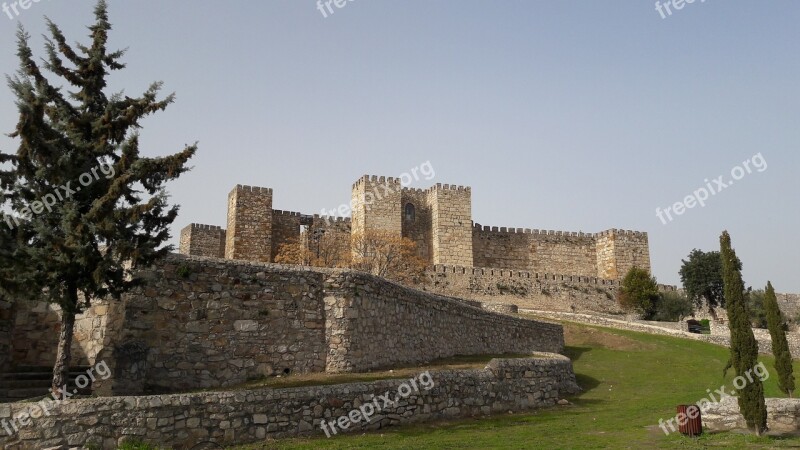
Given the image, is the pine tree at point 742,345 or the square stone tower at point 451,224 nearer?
the pine tree at point 742,345

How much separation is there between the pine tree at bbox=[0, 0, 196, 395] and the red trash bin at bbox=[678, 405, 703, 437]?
11.6 m

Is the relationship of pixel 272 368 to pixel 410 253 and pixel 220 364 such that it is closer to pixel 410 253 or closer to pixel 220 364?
pixel 220 364

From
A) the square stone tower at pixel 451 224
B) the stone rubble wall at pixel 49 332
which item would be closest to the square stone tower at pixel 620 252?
the square stone tower at pixel 451 224

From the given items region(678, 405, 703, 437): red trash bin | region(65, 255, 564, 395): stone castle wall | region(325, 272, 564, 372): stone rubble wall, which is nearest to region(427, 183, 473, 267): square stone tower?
region(325, 272, 564, 372): stone rubble wall

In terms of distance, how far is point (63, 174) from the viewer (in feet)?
40.7

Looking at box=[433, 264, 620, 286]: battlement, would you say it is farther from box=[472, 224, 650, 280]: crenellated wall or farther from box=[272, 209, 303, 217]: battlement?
box=[272, 209, 303, 217]: battlement

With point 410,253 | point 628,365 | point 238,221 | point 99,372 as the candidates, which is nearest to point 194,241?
point 238,221

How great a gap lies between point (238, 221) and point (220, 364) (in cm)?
3512

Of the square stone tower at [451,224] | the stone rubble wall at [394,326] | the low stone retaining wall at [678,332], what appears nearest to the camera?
the stone rubble wall at [394,326]

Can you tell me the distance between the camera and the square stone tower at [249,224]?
160 feet

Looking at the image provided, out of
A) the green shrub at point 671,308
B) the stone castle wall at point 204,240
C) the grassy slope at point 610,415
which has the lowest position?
the grassy slope at point 610,415

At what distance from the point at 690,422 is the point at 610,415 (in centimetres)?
386

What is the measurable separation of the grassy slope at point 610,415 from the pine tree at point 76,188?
4.49 metres

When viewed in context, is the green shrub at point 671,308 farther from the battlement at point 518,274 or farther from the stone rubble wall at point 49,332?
the stone rubble wall at point 49,332
